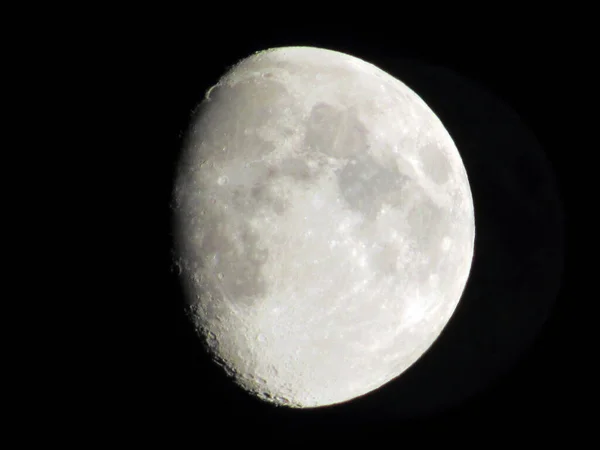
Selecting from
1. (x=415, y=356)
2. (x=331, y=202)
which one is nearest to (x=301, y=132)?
(x=331, y=202)

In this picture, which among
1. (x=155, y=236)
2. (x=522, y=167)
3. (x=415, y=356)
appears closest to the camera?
(x=155, y=236)

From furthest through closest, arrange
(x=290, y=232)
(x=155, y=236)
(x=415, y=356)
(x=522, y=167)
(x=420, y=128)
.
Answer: (x=522, y=167), (x=415, y=356), (x=420, y=128), (x=155, y=236), (x=290, y=232)

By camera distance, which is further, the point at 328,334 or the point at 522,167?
the point at 522,167

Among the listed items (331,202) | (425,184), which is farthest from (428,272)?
(331,202)

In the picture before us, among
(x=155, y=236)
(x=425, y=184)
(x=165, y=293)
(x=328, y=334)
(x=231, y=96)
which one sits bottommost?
(x=328, y=334)

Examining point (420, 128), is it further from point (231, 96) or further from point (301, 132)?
point (231, 96)

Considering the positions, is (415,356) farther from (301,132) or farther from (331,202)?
(301,132)

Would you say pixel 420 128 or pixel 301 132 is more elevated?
pixel 420 128
